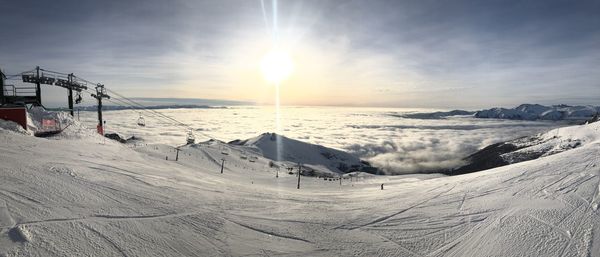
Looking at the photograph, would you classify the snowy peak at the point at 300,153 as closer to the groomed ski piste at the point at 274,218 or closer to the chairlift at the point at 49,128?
the chairlift at the point at 49,128

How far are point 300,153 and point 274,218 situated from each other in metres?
155

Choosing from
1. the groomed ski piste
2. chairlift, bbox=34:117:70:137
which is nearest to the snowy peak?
chairlift, bbox=34:117:70:137

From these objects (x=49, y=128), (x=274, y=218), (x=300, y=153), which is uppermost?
(x=49, y=128)

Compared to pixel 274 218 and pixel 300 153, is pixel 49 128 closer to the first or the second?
pixel 274 218

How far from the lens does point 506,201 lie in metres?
12.9

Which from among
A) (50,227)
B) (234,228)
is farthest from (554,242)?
(50,227)

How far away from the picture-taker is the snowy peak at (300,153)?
506 ft

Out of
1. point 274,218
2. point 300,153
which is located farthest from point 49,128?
point 300,153

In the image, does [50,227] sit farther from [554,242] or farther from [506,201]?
[506,201]

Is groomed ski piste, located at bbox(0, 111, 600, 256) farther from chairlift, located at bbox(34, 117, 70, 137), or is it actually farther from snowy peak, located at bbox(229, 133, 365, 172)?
snowy peak, located at bbox(229, 133, 365, 172)

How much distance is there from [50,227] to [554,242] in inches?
538

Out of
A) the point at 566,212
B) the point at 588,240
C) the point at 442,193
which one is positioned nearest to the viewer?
the point at 588,240

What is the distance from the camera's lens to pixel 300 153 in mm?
167500

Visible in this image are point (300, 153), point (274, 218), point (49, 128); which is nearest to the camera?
point (274, 218)
